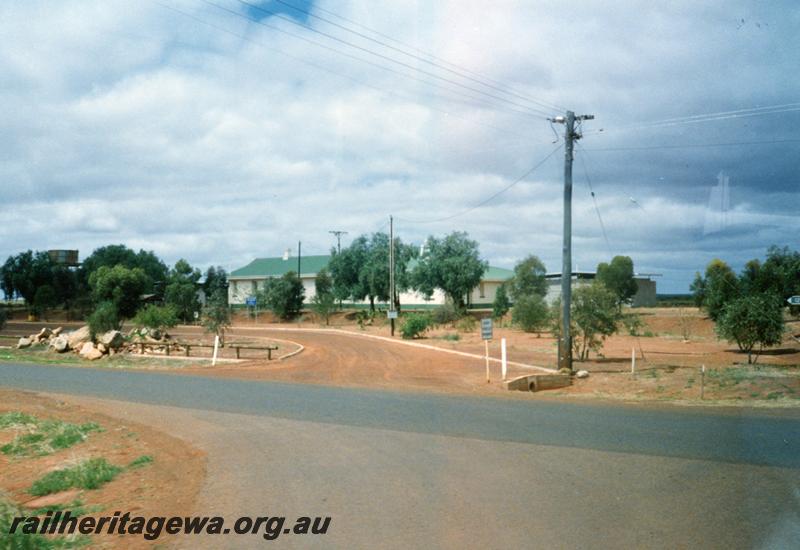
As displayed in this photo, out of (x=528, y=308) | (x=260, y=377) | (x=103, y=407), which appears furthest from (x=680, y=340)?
(x=103, y=407)

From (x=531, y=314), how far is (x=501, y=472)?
4542cm

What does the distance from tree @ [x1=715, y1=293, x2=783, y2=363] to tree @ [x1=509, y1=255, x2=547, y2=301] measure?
45.1m

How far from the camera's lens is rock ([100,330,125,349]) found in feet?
134

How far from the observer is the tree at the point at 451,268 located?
78125mm

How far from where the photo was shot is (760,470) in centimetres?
973

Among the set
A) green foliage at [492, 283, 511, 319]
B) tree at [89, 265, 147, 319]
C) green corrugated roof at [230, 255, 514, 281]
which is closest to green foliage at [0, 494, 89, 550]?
tree at [89, 265, 147, 319]

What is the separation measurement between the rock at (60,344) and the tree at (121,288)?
1110 inches

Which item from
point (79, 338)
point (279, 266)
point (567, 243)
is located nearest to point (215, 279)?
point (279, 266)

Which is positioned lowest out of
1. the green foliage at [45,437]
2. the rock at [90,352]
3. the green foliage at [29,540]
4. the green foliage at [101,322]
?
the rock at [90,352]

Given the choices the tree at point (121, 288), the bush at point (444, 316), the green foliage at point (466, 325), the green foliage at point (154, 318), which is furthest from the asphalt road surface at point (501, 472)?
the tree at point (121, 288)

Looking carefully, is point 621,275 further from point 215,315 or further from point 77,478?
point 77,478

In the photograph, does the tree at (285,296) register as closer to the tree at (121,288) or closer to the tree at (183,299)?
the tree at (183,299)

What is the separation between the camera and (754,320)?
29281mm

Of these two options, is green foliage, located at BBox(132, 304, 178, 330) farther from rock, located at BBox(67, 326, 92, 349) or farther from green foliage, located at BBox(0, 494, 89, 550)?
green foliage, located at BBox(0, 494, 89, 550)
